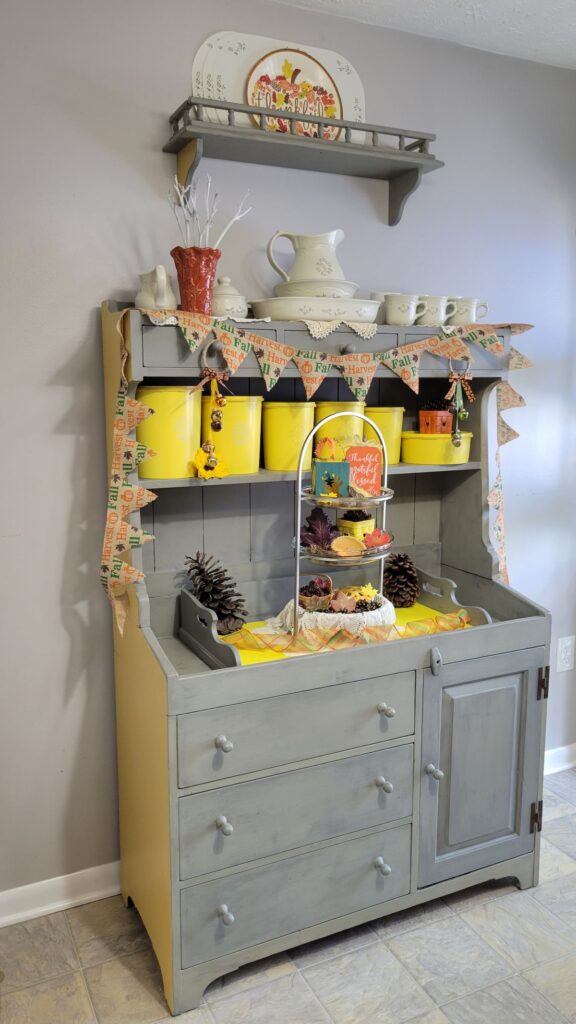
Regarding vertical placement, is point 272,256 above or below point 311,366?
above

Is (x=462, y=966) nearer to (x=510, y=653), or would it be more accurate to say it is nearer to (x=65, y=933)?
(x=510, y=653)

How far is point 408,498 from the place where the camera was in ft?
7.56

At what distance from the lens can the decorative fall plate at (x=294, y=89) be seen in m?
1.97

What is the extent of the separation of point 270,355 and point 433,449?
1.77 feet

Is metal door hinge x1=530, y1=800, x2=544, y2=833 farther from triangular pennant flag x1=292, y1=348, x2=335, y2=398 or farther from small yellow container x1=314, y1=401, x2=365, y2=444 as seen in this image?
triangular pennant flag x1=292, y1=348, x2=335, y2=398

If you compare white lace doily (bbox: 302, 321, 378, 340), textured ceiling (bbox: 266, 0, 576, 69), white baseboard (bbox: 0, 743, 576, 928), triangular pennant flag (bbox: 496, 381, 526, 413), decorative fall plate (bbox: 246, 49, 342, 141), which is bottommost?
white baseboard (bbox: 0, 743, 576, 928)

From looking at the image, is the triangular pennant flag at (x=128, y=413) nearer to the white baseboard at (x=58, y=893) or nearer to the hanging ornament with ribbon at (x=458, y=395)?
the hanging ornament with ribbon at (x=458, y=395)

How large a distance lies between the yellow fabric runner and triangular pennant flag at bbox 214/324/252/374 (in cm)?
61

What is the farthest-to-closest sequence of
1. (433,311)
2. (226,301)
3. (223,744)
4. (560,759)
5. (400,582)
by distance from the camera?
(560,759), (400,582), (433,311), (226,301), (223,744)

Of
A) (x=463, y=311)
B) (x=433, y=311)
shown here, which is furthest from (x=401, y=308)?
(x=463, y=311)

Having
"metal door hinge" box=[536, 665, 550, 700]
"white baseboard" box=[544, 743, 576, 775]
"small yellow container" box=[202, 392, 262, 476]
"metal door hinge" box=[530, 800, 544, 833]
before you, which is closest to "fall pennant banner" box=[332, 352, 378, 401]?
"small yellow container" box=[202, 392, 262, 476]

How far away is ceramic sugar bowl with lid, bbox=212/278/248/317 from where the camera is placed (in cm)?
184

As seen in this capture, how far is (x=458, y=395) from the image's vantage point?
2.09 metres

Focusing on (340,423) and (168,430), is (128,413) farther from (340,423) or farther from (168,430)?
(340,423)
